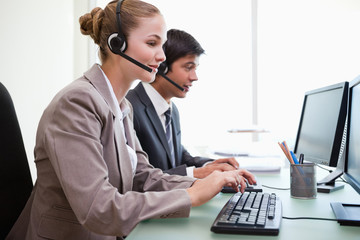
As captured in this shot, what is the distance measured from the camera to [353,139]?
1.06m

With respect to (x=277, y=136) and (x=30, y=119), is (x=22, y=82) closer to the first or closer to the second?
(x=30, y=119)

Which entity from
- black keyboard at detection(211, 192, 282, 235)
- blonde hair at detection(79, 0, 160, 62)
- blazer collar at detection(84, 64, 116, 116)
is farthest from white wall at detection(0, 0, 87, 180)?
black keyboard at detection(211, 192, 282, 235)

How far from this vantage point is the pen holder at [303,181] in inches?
42.3

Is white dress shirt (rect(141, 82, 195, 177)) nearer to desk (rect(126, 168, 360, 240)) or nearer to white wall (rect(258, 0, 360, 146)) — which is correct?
desk (rect(126, 168, 360, 240))

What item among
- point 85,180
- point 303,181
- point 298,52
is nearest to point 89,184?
point 85,180

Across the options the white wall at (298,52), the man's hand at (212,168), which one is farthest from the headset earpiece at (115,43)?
the white wall at (298,52)

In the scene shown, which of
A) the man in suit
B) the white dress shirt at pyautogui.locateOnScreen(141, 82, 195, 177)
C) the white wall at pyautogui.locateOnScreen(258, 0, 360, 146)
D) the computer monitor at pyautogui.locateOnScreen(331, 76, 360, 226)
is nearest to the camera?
the computer monitor at pyautogui.locateOnScreen(331, 76, 360, 226)

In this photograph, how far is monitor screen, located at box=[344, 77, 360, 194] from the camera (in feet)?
3.23

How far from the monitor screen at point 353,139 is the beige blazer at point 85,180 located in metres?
0.49

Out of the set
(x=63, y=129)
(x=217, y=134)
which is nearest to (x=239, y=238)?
(x=63, y=129)

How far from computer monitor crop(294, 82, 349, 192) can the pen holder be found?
0.11 m

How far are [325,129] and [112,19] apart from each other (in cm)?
81

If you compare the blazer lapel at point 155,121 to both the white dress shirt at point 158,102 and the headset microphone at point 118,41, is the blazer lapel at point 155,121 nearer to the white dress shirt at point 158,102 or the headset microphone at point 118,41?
the white dress shirt at point 158,102

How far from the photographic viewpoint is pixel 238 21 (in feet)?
10.6
